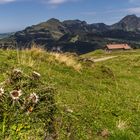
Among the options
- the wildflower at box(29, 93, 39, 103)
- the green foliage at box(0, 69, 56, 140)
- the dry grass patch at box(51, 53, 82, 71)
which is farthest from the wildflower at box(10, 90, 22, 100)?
the dry grass patch at box(51, 53, 82, 71)

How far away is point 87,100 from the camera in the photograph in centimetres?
1501

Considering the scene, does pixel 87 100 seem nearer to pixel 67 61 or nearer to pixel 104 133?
pixel 104 133

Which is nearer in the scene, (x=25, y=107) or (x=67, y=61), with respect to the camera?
(x=25, y=107)

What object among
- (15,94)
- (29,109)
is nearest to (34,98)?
(29,109)

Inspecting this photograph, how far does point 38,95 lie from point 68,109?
308cm

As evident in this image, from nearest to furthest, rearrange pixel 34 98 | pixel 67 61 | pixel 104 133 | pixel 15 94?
pixel 15 94 < pixel 34 98 < pixel 104 133 < pixel 67 61

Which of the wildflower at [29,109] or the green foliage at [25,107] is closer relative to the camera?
the green foliage at [25,107]

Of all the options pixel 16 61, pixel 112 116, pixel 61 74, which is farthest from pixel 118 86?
pixel 112 116

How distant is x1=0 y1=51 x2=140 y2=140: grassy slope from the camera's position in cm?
1186

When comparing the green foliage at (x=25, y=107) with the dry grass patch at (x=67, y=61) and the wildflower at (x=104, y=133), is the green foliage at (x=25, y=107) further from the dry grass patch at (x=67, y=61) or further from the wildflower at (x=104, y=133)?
the dry grass patch at (x=67, y=61)

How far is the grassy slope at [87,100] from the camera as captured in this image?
11.9 meters

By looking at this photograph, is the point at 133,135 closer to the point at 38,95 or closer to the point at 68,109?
the point at 68,109

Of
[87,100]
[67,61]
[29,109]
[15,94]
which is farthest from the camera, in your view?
[67,61]

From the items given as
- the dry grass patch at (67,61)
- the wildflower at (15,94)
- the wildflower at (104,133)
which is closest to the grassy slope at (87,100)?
the wildflower at (104,133)
